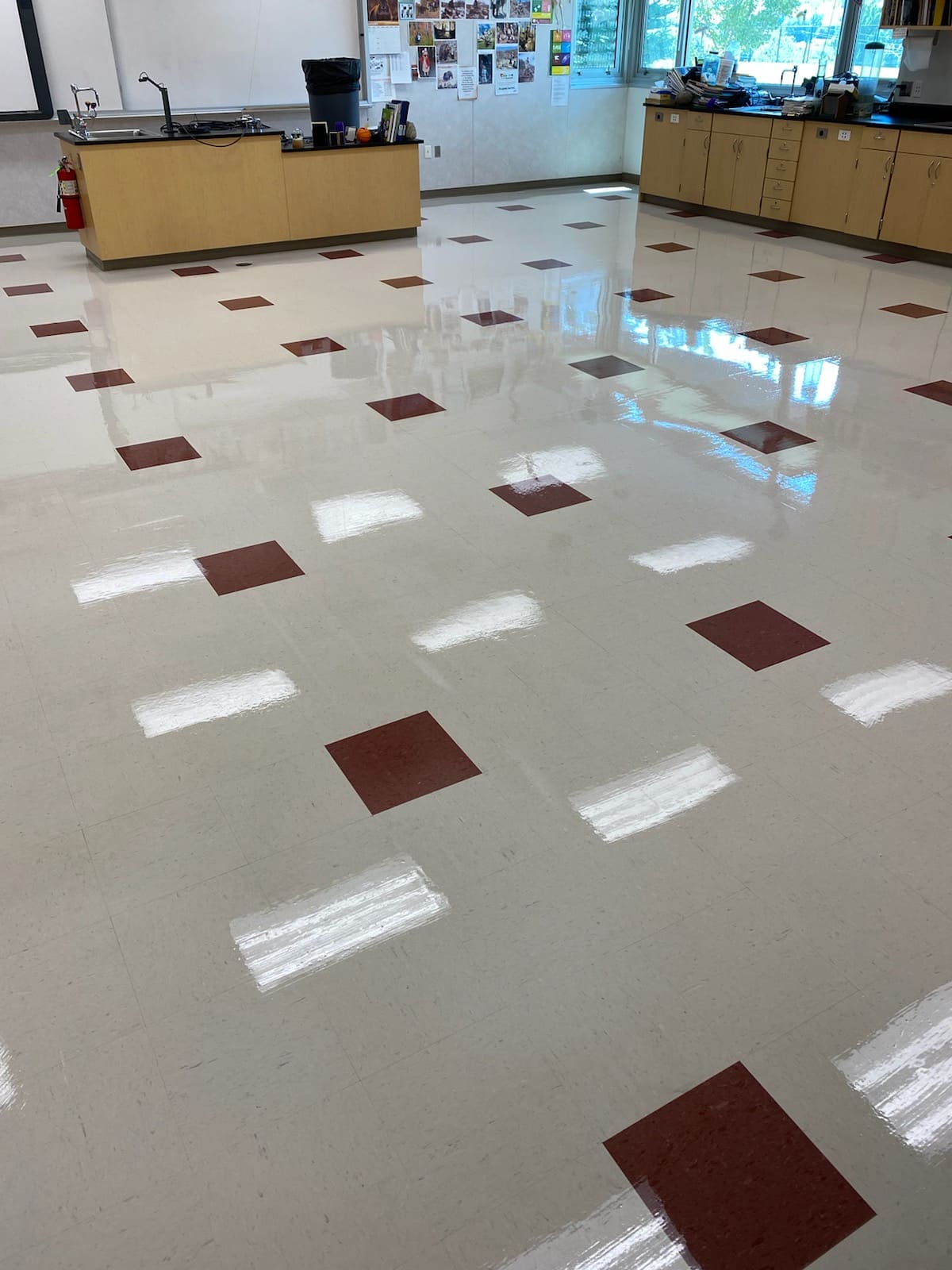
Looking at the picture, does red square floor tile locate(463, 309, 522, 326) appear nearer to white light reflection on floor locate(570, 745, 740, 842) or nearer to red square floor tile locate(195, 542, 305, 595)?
red square floor tile locate(195, 542, 305, 595)

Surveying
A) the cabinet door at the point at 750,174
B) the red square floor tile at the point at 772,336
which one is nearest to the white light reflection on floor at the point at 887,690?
the red square floor tile at the point at 772,336

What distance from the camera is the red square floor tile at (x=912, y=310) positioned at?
476 centimetres

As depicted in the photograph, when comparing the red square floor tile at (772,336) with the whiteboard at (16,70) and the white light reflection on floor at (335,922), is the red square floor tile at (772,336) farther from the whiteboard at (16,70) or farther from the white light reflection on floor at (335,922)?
the whiteboard at (16,70)

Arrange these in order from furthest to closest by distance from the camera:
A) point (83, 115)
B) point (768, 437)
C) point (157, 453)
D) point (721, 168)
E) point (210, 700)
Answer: point (721, 168)
point (83, 115)
point (768, 437)
point (157, 453)
point (210, 700)

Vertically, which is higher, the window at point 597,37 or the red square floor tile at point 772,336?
the window at point 597,37

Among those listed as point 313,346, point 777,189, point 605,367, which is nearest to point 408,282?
point 313,346

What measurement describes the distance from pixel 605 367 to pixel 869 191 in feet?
10.1

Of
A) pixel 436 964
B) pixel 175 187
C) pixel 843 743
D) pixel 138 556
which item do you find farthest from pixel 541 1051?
pixel 175 187

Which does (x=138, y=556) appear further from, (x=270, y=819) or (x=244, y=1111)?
(x=244, y=1111)

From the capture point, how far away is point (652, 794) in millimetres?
1806

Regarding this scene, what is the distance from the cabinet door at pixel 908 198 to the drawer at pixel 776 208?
0.79 metres

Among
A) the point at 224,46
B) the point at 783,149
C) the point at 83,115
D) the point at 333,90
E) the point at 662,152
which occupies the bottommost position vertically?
the point at 662,152

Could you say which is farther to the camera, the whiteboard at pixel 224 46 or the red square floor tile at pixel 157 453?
the whiteboard at pixel 224 46

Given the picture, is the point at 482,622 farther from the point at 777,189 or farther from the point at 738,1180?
the point at 777,189
